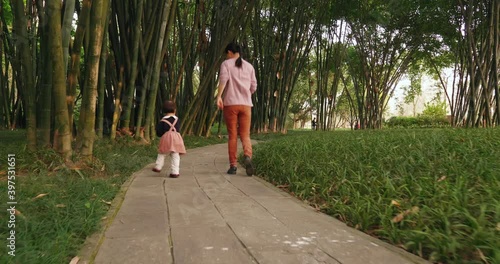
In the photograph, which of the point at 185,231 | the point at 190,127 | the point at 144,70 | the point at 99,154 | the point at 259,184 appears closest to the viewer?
the point at 185,231

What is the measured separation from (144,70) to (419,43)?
410 inches

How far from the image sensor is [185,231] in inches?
66.4

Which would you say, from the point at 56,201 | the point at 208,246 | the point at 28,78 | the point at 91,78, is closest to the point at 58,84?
the point at 91,78

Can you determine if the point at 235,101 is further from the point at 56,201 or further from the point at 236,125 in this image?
the point at 56,201

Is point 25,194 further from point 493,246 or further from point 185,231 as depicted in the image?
point 493,246

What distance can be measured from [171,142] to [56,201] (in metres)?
1.42

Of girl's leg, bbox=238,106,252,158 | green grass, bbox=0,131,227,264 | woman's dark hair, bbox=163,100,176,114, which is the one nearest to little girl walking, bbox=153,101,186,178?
woman's dark hair, bbox=163,100,176,114

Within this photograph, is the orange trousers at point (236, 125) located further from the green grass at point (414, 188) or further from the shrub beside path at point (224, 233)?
the shrub beside path at point (224, 233)

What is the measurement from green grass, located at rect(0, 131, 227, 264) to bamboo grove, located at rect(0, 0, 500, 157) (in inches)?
9.0

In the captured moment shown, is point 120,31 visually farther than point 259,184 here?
Yes

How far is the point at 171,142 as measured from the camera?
3289mm

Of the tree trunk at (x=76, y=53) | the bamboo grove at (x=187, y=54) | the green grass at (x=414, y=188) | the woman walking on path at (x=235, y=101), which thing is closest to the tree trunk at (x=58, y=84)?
the bamboo grove at (x=187, y=54)

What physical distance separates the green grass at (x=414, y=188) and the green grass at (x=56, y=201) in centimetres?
130

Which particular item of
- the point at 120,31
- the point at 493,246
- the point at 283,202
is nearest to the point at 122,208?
the point at 283,202
